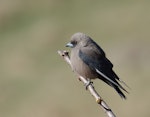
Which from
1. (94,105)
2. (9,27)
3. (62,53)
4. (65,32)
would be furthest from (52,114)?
(62,53)

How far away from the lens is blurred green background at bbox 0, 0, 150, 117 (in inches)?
713

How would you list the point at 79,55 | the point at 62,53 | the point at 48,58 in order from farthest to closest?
the point at 48,58, the point at 79,55, the point at 62,53

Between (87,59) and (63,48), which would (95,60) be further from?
(63,48)

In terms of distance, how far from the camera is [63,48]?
2158cm

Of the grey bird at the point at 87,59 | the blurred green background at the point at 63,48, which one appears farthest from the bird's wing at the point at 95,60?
the blurred green background at the point at 63,48

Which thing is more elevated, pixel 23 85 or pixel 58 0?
pixel 58 0

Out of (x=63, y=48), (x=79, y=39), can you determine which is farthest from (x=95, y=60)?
(x=63, y=48)

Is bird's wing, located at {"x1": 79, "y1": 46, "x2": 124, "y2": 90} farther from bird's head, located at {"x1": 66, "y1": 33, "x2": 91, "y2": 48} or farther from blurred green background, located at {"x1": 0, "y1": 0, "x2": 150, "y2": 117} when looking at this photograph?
blurred green background, located at {"x1": 0, "y1": 0, "x2": 150, "y2": 117}

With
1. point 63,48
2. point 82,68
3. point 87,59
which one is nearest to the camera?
point 82,68

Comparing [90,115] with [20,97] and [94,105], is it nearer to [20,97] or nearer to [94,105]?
[94,105]

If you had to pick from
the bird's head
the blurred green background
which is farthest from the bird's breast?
the blurred green background

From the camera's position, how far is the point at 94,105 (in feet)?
58.7

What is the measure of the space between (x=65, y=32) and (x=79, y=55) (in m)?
13.5

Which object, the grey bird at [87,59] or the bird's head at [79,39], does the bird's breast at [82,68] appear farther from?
the bird's head at [79,39]
